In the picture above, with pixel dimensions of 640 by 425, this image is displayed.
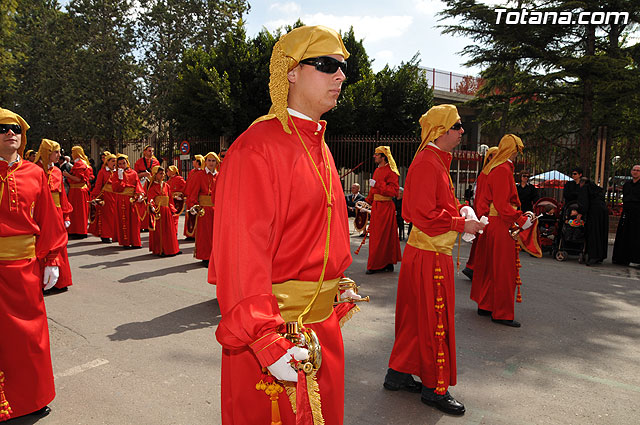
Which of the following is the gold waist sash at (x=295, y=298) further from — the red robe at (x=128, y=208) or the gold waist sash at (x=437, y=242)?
the red robe at (x=128, y=208)

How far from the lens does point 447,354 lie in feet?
12.0

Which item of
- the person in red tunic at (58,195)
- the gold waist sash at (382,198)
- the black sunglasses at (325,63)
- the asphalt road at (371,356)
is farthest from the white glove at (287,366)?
the gold waist sash at (382,198)

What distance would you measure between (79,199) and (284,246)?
465 inches

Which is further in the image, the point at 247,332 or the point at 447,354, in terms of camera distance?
the point at 447,354

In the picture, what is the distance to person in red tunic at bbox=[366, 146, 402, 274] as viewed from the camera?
28.8ft

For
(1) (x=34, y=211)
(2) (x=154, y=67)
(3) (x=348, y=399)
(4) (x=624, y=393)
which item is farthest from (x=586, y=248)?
(2) (x=154, y=67)

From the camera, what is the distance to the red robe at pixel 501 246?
18.4 ft

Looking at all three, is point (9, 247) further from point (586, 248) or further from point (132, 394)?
point (586, 248)

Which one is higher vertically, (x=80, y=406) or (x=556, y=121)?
(x=556, y=121)

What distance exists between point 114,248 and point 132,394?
7.91 metres

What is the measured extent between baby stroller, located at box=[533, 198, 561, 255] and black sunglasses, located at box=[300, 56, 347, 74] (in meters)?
10.6

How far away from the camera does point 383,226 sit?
886 cm

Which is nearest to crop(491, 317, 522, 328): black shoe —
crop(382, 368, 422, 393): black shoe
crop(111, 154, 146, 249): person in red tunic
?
crop(382, 368, 422, 393): black shoe

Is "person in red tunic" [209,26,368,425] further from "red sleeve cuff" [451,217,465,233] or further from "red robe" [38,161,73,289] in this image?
"red robe" [38,161,73,289]
